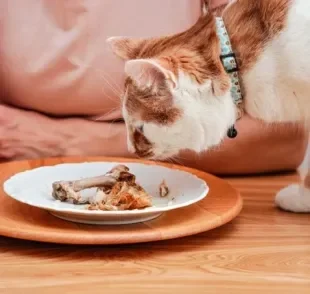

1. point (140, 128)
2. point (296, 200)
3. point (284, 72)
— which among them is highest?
point (284, 72)

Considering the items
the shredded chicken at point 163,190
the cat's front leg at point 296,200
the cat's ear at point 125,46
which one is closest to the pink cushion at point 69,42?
the cat's ear at point 125,46

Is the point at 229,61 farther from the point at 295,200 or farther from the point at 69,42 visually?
the point at 69,42

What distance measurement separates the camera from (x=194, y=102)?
3.74 feet

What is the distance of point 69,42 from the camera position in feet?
5.07

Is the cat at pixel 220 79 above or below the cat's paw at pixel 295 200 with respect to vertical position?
above

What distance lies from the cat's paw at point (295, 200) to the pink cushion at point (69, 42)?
0.51 meters

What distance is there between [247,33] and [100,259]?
0.52 meters

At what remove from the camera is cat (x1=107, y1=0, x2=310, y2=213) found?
113 cm

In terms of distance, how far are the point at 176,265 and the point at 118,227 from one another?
0.13 meters

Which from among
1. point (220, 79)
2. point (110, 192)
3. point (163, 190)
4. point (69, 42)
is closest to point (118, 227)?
point (110, 192)

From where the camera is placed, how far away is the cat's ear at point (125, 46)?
1.26 meters

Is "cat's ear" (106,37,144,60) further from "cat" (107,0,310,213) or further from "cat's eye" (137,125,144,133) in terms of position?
"cat's eye" (137,125,144,133)

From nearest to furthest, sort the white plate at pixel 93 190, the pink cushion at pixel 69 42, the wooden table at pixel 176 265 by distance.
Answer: the wooden table at pixel 176 265, the white plate at pixel 93 190, the pink cushion at pixel 69 42

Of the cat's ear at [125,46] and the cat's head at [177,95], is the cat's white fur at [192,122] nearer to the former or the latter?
the cat's head at [177,95]
